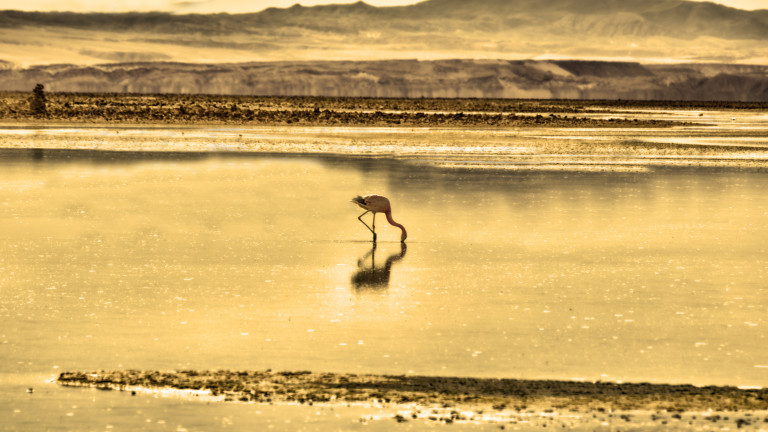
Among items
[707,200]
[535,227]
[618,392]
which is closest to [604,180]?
[707,200]

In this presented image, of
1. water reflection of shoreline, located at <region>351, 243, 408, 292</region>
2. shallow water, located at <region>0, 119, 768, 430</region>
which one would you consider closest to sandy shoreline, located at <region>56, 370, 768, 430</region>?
shallow water, located at <region>0, 119, 768, 430</region>

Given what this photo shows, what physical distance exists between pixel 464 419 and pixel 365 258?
25.3 feet

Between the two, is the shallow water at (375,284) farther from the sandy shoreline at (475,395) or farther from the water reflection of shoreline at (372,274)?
the sandy shoreline at (475,395)

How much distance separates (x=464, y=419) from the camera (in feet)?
26.0

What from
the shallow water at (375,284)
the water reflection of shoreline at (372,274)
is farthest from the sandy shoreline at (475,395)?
the water reflection of shoreline at (372,274)

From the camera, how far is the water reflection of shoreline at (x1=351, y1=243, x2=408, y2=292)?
43.7 ft

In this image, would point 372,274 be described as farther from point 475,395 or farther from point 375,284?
point 475,395

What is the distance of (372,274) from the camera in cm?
1422

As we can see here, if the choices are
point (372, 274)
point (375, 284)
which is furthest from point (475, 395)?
point (372, 274)

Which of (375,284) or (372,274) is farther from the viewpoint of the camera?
(372,274)

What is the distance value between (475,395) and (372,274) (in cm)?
579

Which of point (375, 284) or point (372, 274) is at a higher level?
point (372, 274)

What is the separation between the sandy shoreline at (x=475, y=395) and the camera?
7996 mm

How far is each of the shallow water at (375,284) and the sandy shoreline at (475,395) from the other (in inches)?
11.8
